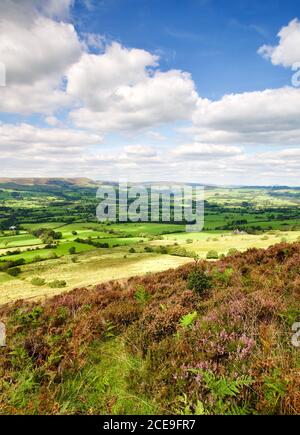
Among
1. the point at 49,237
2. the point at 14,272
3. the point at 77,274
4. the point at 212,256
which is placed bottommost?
the point at 49,237

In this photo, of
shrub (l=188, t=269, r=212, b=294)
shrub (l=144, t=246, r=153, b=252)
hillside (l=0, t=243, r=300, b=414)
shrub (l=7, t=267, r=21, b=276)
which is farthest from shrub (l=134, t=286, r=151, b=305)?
shrub (l=144, t=246, r=153, b=252)

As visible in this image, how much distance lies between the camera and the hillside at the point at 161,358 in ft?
13.7

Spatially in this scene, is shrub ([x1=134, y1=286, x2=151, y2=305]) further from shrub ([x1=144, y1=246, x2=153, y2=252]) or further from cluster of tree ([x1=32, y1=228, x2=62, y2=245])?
cluster of tree ([x1=32, y1=228, x2=62, y2=245])

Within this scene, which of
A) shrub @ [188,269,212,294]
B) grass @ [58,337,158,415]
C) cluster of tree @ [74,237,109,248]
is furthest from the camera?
cluster of tree @ [74,237,109,248]

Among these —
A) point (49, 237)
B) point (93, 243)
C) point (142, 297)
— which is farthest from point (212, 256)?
point (49, 237)

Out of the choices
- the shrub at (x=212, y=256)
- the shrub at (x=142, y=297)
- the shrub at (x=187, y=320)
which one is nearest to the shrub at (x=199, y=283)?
the shrub at (x=142, y=297)

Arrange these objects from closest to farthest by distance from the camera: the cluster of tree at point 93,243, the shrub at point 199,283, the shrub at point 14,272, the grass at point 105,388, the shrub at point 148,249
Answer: the grass at point 105,388 < the shrub at point 199,283 < the shrub at point 14,272 < the shrub at point 148,249 < the cluster of tree at point 93,243

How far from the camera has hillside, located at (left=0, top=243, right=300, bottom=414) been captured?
4.19 metres

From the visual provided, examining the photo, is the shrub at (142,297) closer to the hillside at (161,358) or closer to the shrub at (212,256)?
the hillside at (161,358)

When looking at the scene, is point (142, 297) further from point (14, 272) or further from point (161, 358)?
point (14, 272)

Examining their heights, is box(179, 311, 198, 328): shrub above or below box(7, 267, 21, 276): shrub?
above

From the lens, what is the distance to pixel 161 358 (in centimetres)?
532

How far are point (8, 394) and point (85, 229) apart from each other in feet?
365
